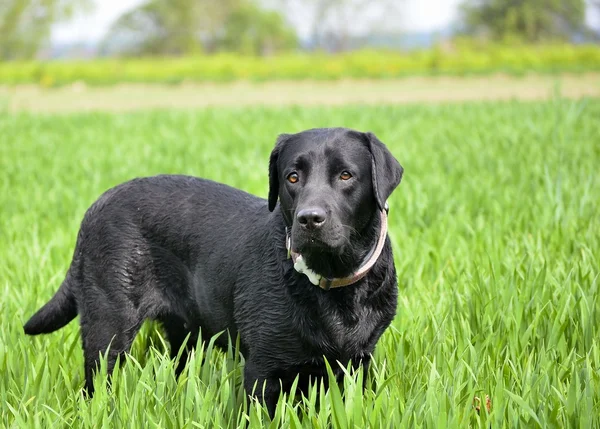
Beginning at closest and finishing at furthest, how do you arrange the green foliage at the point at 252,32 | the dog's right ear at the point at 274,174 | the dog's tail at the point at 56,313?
the dog's right ear at the point at 274,174 → the dog's tail at the point at 56,313 → the green foliage at the point at 252,32

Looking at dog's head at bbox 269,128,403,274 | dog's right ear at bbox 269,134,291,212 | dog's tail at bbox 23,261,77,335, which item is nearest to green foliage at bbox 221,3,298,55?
dog's tail at bbox 23,261,77,335

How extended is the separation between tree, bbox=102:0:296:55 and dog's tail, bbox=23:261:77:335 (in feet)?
161

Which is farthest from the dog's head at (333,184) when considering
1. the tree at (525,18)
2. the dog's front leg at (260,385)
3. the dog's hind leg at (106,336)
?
the tree at (525,18)

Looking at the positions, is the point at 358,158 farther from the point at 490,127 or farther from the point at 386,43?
the point at 386,43

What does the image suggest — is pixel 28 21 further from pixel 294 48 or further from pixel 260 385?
pixel 260 385

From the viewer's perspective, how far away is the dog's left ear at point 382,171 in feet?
8.90

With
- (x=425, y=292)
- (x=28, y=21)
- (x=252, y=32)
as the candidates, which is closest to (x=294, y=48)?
(x=252, y=32)

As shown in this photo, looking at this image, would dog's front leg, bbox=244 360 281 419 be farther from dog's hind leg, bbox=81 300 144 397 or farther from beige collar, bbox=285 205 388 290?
dog's hind leg, bbox=81 300 144 397

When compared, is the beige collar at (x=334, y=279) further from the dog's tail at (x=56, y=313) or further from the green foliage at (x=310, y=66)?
the green foliage at (x=310, y=66)

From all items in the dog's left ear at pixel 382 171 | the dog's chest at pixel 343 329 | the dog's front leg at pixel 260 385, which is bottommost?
the dog's front leg at pixel 260 385

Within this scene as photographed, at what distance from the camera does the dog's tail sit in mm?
3225

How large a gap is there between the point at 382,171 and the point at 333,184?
207 mm

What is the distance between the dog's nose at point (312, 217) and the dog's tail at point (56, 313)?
130 centimetres

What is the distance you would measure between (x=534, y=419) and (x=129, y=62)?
36.6 m
